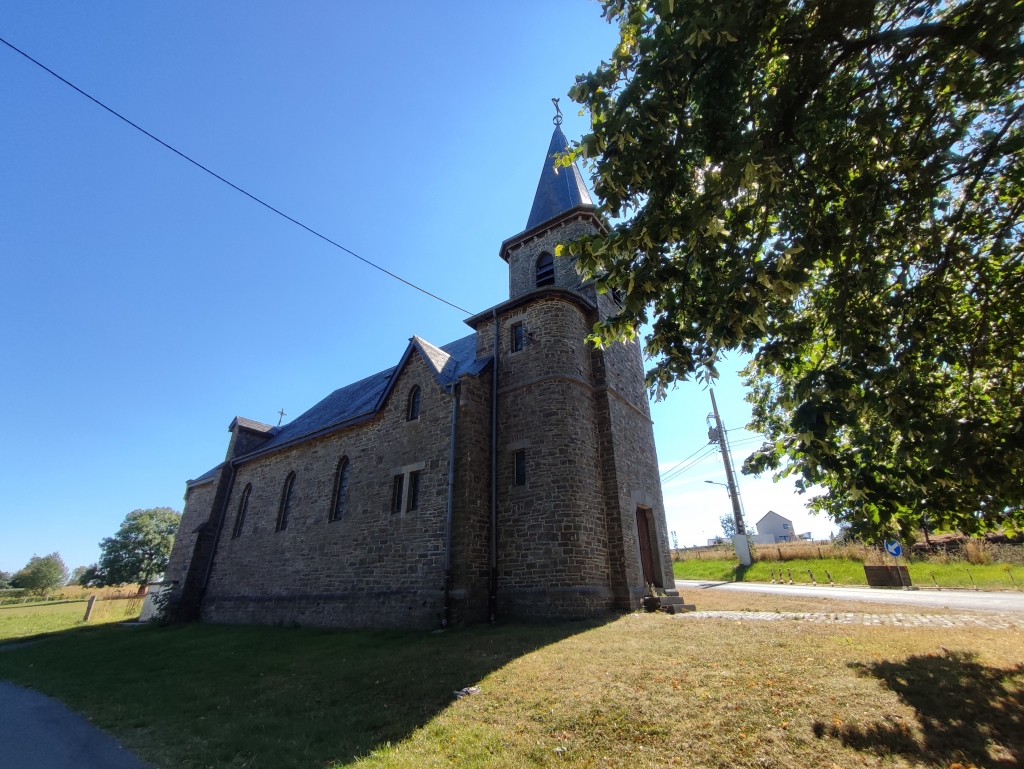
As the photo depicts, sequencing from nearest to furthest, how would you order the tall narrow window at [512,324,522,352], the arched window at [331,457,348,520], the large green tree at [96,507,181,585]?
the tall narrow window at [512,324,522,352]
the arched window at [331,457,348,520]
the large green tree at [96,507,181,585]

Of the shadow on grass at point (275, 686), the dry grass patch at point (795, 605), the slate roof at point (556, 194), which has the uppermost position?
the slate roof at point (556, 194)

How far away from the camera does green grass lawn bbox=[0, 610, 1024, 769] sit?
4273 mm

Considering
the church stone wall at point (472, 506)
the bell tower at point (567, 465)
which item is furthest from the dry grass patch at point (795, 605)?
the church stone wall at point (472, 506)

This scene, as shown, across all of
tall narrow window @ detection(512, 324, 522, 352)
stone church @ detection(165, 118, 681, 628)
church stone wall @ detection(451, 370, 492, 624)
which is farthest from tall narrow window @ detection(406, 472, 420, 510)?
tall narrow window @ detection(512, 324, 522, 352)

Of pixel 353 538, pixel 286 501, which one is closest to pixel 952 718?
pixel 353 538

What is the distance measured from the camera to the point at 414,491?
1488cm

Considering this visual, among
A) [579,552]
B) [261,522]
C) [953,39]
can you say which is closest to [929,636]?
[579,552]

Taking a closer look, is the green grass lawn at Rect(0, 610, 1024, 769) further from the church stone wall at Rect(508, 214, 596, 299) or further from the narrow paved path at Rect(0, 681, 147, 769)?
the church stone wall at Rect(508, 214, 596, 299)

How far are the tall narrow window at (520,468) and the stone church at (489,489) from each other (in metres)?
0.04

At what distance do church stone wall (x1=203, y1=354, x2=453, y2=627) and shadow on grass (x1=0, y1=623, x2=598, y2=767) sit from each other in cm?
123

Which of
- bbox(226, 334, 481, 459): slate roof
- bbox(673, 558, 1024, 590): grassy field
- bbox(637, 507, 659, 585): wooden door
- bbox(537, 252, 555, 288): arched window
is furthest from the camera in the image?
bbox(673, 558, 1024, 590): grassy field

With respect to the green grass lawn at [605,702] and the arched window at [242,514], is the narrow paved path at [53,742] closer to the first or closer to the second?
the green grass lawn at [605,702]

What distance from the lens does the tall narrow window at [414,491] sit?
14602mm

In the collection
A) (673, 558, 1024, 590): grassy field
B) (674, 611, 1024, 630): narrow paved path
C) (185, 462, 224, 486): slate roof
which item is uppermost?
(185, 462, 224, 486): slate roof
